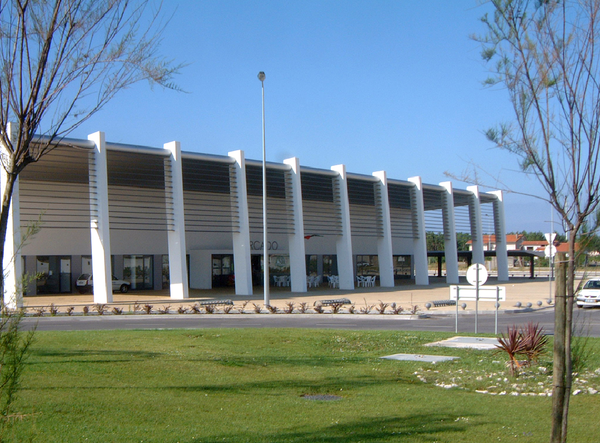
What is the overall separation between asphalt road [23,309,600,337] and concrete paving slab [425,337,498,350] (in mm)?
3782

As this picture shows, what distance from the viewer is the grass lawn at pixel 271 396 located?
22.0 feet

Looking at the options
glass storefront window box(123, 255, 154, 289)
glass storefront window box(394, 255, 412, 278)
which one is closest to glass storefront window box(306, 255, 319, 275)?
glass storefront window box(394, 255, 412, 278)

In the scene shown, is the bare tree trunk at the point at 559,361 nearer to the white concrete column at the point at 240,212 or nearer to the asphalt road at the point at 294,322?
the asphalt road at the point at 294,322

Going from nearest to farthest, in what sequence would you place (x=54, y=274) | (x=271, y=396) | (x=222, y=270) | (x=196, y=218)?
(x=271, y=396) → (x=54, y=274) → (x=196, y=218) → (x=222, y=270)

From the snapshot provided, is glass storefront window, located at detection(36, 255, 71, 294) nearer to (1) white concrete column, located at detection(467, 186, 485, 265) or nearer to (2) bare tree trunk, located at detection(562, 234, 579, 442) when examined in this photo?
(1) white concrete column, located at detection(467, 186, 485, 265)

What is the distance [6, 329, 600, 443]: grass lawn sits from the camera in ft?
22.0

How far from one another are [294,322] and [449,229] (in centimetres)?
3085

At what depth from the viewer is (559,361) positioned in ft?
16.7

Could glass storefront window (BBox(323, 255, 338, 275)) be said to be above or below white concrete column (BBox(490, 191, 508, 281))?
below

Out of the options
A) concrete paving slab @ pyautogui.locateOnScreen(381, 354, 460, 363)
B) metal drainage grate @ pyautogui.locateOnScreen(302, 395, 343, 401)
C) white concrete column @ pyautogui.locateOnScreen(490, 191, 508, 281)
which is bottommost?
concrete paving slab @ pyautogui.locateOnScreen(381, 354, 460, 363)

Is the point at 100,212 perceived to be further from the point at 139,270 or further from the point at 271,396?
the point at 271,396

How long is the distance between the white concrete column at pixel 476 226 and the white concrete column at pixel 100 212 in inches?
1299

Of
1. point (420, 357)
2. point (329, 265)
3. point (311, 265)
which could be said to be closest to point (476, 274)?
point (420, 357)

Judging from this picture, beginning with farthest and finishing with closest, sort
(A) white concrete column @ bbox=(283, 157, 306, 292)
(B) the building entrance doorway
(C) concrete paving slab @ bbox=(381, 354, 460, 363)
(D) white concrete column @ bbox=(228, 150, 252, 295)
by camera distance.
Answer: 1. (B) the building entrance doorway
2. (A) white concrete column @ bbox=(283, 157, 306, 292)
3. (D) white concrete column @ bbox=(228, 150, 252, 295)
4. (C) concrete paving slab @ bbox=(381, 354, 460, 363)
